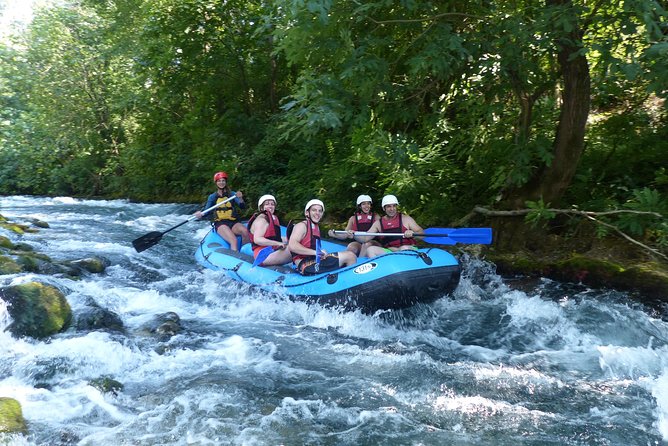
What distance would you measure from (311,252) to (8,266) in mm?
3638

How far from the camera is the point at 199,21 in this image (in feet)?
43.1

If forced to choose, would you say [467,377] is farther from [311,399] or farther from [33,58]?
[33,58]

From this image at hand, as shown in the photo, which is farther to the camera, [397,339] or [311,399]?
[397,339]

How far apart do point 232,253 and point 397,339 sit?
2.96 meters

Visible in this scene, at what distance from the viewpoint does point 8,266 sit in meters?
6.90

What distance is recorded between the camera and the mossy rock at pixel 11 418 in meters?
3.53

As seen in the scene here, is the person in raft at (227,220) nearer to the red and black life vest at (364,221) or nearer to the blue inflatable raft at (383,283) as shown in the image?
the red and black life vest at (364,221)

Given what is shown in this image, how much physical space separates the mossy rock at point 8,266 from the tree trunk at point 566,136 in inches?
244

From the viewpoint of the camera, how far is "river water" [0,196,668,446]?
3783 mm

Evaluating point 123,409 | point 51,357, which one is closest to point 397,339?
point 123,409

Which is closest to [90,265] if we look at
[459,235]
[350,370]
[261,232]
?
[261,232]

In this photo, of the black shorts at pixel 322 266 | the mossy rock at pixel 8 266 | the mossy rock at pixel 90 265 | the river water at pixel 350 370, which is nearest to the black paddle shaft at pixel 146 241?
the mossy rock at pixel 90 265

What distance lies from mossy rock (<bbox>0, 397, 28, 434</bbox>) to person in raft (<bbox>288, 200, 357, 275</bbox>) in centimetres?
316

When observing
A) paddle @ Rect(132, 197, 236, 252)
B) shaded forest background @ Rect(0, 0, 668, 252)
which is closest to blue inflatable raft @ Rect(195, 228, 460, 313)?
shaded forest background @ Rect(0, 0, 668, 252)
